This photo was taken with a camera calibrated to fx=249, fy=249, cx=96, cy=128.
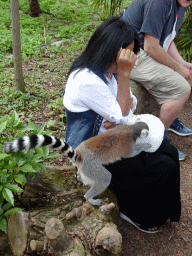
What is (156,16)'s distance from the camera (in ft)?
8.89

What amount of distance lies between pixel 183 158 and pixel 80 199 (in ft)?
6.16

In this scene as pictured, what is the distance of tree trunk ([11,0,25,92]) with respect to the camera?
325cm

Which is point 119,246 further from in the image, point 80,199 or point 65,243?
point 80,199

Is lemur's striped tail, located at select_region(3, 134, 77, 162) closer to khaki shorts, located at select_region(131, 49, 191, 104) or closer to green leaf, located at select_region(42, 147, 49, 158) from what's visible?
green leaf, located at select_region(42, 147, 49, 158)

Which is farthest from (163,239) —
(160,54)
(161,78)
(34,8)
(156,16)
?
(34,8)

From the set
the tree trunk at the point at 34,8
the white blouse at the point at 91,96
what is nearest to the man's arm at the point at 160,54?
the white blouse at the point at 91,96

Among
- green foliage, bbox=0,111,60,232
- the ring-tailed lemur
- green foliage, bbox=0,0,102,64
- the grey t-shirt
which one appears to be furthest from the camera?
green foliage, bbox=0,0,102,64

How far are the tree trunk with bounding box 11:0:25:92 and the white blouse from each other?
5.87 ft

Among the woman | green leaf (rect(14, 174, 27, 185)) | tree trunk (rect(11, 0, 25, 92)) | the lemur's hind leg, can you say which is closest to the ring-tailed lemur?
the lemur's hind leg

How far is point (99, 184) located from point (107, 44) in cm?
114

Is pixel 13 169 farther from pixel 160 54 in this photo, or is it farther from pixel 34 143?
pixel 160 54

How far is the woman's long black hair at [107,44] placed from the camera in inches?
75.7

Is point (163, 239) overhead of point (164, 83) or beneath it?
beneath

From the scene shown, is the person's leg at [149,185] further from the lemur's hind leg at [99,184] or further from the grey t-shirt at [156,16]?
the grey t-shirt at [156,16]
